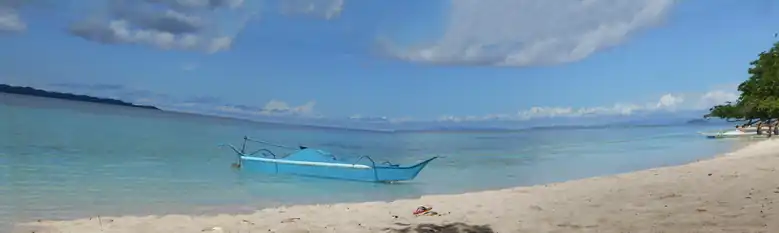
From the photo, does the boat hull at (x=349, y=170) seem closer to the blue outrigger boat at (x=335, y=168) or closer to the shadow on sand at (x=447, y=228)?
the blue outrigger boat at (x=335, y=168)

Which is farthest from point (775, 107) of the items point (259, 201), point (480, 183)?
point (259, 201)

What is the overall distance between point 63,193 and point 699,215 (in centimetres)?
854

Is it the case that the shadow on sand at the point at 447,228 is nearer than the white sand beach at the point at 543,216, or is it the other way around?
the white sand beach at the point at 543,216

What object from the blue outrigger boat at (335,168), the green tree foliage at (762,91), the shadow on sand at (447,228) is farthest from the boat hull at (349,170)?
the green tree foliage at (762,91)

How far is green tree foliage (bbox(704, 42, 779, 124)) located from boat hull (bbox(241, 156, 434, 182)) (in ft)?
57.6

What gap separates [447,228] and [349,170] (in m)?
6.82

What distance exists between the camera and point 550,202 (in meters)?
6.30

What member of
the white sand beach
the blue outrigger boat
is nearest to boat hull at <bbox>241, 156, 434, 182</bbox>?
the blue outrigger boat

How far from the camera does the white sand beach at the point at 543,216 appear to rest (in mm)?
4633

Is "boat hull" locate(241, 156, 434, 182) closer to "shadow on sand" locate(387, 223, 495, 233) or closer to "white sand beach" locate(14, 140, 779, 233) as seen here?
"white sand beach" locate(14, 140, 779, 233)

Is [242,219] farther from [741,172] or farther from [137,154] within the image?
[137,154]

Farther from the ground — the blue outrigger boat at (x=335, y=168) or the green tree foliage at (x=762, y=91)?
the green tree foliage at (x=762, y=91)

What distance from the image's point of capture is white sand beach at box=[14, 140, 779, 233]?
182 inches

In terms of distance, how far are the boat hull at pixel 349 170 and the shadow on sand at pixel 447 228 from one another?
6.17m
